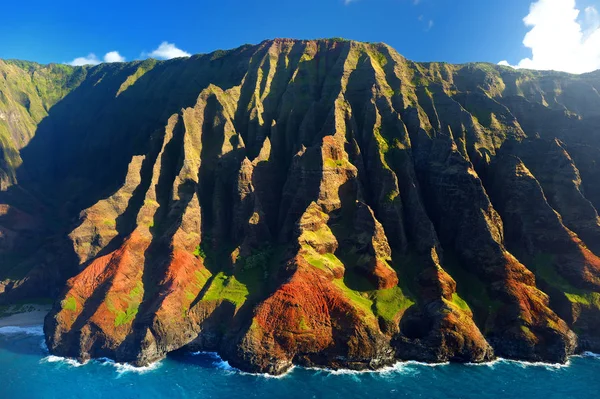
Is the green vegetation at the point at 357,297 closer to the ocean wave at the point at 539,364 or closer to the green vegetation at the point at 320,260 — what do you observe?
the green vegetation at the point at 320,260

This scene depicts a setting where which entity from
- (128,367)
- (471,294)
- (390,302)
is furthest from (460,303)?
(128,367)

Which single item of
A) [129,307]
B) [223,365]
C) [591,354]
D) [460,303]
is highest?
[460,303]

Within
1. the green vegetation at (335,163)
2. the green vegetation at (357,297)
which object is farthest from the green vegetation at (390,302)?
the green vegetation at (335,163)

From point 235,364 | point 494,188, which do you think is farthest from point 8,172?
point 494,188

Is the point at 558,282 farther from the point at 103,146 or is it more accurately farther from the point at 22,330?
the point at 103,146

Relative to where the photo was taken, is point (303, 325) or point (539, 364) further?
point (303, 325)

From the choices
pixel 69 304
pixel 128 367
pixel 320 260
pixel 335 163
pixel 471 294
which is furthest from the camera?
pixel 335 163

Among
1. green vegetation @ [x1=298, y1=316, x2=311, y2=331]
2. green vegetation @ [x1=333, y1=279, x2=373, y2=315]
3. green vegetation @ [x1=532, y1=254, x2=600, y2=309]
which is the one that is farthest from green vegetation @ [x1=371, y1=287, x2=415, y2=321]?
green vegetation @ [x1=532, y1=254, x2=600, y2=309]
